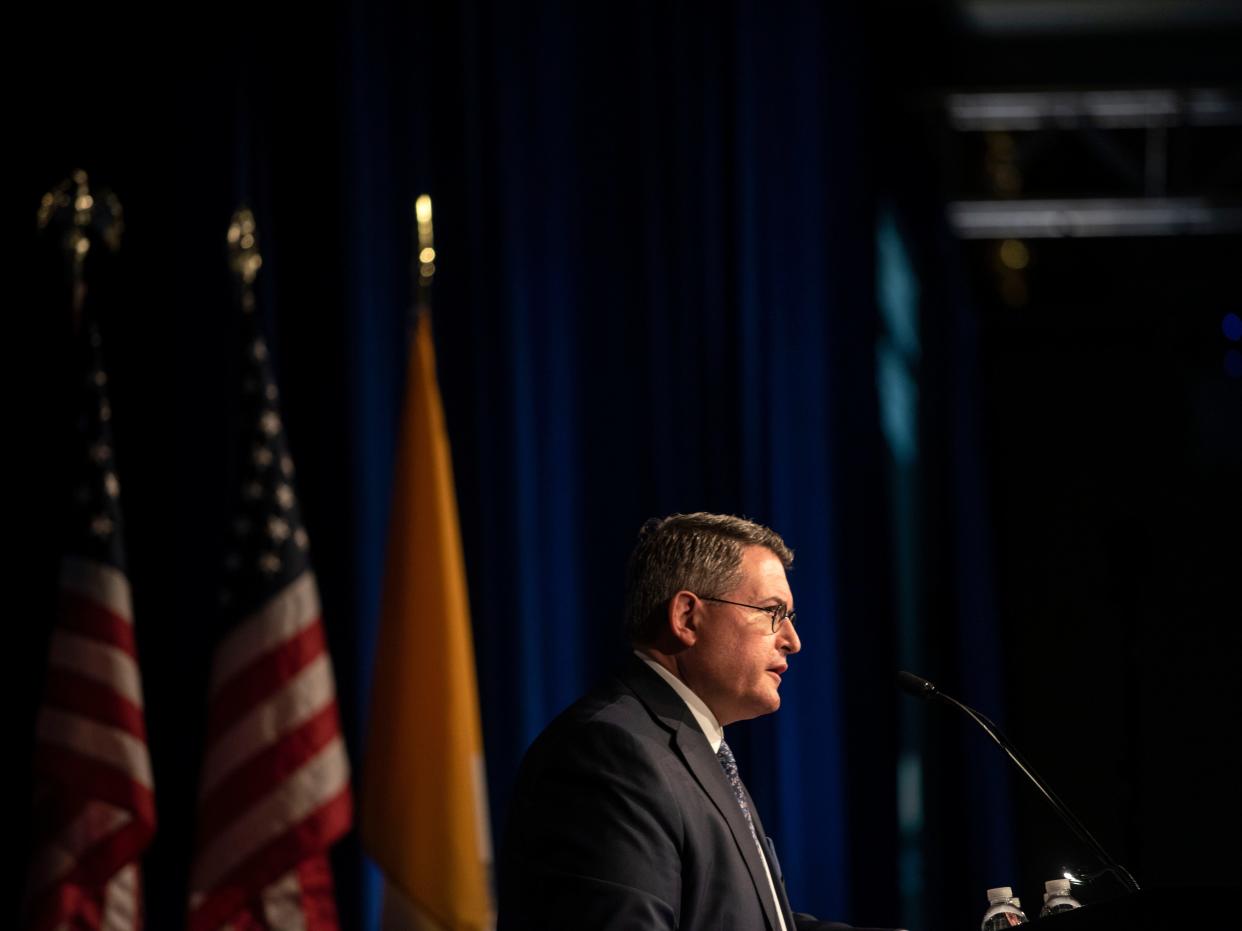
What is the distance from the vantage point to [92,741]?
165 inches

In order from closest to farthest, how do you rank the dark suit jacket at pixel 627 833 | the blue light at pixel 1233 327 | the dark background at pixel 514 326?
the dark suit jacket at pixel 627 833, the dark background at pixel 514 326, the blue light at pixel 1233 327

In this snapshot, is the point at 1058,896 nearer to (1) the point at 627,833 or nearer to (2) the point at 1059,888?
(2) the point at 1059,888

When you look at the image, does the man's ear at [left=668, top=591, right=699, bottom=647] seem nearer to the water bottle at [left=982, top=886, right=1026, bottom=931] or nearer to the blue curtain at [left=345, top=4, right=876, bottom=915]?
the water bottle at [left=982, top=886, right=1026, bottom=931]

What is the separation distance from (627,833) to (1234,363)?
7005 mm

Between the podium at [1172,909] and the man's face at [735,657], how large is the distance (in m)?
0.84

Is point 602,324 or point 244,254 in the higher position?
point 244,254

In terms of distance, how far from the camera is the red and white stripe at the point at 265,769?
4.21m

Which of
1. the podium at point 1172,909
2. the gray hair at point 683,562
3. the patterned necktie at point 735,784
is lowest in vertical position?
the patterned necktie at point 735,784

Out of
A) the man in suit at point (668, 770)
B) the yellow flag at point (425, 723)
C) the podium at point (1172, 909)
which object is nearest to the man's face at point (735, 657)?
the man in suit at point (668, 770)

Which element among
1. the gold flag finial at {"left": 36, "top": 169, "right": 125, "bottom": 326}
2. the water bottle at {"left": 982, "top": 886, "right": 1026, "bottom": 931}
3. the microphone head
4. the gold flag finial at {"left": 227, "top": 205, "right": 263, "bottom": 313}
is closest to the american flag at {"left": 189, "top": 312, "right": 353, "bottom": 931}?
the gold flag finial at {"left": 227, "top": 205, "right": 263, "bottom": 313}

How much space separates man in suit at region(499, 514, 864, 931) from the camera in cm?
240

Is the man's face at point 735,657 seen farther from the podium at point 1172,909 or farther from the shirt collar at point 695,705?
the podium at point 1172,909

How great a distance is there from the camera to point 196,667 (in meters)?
4.87

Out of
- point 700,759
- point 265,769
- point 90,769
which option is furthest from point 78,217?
point 700,759
